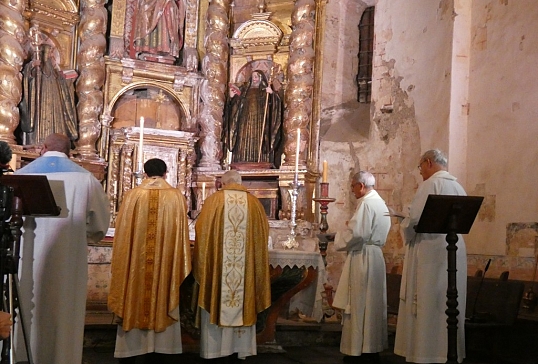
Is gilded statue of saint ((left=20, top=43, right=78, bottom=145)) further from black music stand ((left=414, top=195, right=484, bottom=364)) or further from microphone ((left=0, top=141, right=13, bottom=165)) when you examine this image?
black music stand ((left=414, top=195, right=484, bottom=364))

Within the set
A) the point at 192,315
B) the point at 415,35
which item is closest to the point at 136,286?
the point at 192,315

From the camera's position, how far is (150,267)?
18.7 ft

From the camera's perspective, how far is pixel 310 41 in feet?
34.1

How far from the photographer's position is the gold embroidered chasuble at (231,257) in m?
5.87

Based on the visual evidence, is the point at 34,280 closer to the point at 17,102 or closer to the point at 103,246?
the point at 103,246

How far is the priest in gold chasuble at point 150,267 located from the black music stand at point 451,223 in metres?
2.04

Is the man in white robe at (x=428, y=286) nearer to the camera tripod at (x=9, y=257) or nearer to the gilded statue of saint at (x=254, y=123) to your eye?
the camera tripod at (x=9, y=257)

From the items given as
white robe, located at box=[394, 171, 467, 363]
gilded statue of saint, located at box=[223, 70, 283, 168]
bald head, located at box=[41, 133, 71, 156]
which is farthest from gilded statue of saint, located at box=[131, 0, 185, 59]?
white robe, located at box=[394, 171, 467, 363]

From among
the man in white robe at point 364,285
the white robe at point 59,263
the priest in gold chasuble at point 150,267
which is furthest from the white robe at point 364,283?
the white robe at point 59,263

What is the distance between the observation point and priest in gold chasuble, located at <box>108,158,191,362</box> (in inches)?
220

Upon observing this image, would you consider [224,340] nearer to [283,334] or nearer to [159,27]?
[283,334]

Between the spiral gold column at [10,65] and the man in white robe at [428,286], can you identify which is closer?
the man in white robe at [428,286]

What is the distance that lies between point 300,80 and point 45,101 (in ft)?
12.2

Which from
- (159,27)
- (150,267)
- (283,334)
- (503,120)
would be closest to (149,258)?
(150,267)
